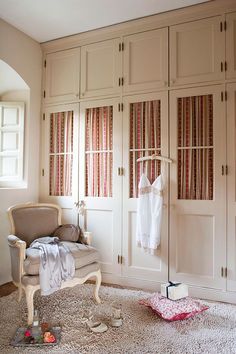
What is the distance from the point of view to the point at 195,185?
9.79ft

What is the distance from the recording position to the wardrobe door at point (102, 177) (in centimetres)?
331

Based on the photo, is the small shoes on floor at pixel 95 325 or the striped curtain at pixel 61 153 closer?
the small shoes on floor at pixel 95 325

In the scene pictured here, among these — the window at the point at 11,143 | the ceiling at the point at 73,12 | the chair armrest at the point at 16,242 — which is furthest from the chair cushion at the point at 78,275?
the ceiling at the point at 73,12

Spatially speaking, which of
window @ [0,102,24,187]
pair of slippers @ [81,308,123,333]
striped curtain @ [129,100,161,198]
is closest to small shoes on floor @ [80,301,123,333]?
pair of slippers @ [81,308,123,333]

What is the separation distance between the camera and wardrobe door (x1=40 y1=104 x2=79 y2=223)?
11.6 feet

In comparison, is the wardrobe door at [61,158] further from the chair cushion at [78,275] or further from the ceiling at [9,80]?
the chair cushion at [78,275]

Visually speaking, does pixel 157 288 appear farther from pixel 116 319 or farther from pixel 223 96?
pixel 223 96

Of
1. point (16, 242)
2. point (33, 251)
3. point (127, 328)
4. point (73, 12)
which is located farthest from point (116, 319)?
point (73, 12)

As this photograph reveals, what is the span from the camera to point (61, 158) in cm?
364

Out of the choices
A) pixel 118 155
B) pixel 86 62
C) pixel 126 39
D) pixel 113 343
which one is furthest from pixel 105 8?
pixel 113 343

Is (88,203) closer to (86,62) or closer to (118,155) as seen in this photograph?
(118,155)

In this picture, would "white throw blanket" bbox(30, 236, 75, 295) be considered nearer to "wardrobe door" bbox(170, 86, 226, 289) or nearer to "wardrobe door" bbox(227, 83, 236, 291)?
"wardrobe door" bbox(170, 86, 226, 289)

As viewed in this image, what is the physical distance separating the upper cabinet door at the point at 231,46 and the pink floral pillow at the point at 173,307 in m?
2.02

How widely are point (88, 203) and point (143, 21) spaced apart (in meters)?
1.99
